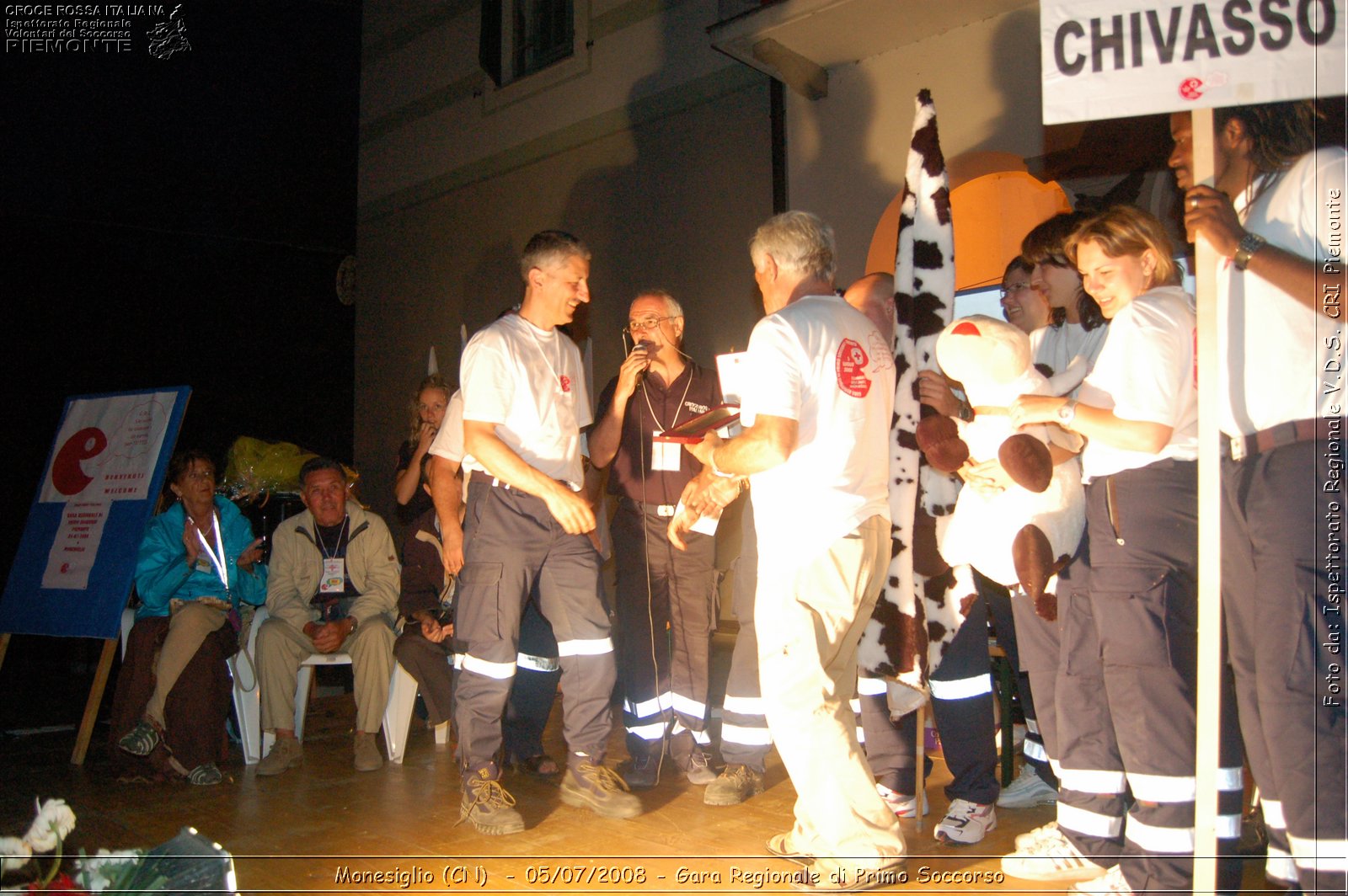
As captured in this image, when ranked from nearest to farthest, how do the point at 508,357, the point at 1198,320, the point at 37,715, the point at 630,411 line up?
the point at 1198,320, the point at 508,357, the point at 630,411, the point at 37,715

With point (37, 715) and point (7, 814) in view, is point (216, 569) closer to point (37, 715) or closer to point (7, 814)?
point (7, 814)

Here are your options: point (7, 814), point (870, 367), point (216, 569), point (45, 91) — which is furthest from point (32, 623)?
point (870, 367)

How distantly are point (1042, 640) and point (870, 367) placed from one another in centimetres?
93

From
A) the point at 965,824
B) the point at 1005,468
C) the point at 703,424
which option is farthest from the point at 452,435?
the point at 965,824

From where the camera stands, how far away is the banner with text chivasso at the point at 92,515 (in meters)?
4.63

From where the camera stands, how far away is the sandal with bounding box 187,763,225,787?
4.09 metres

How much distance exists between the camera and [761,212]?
18.7 ft

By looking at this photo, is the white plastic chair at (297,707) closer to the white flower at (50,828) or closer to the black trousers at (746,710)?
the black trousers at (746,710)

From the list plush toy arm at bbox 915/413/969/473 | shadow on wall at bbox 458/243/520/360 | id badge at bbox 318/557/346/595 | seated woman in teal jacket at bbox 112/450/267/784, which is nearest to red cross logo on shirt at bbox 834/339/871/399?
plush toy arm at bbox 915/413/969/473

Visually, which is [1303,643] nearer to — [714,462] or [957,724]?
[957,724]

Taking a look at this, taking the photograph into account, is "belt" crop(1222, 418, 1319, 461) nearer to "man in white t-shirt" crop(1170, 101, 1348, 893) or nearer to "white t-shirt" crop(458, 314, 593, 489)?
"man in white t-shirt" crop(1170, 101, 1348, 893)

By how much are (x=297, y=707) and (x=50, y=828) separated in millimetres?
2586

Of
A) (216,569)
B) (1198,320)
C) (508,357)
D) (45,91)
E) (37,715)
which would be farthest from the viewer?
(45,91)

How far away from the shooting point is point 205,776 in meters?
4.11
